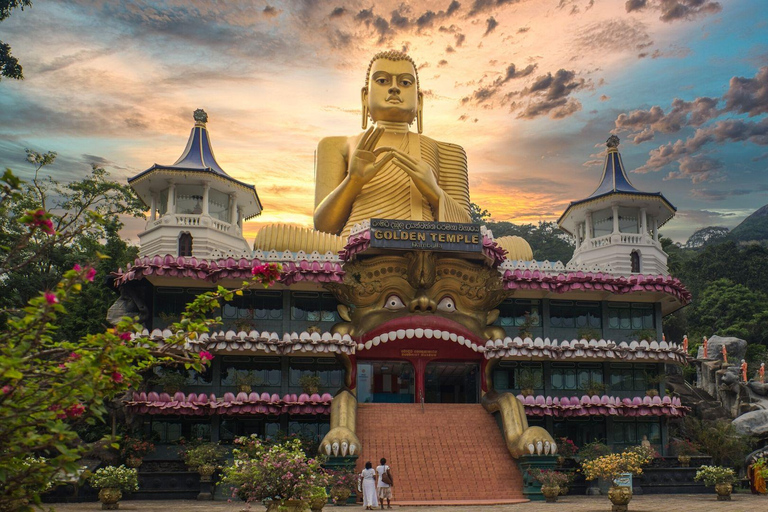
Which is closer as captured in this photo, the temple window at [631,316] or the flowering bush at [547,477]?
the flowering bush at [547,477]

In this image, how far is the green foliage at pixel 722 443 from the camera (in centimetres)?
2814

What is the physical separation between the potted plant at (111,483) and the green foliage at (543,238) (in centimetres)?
5905

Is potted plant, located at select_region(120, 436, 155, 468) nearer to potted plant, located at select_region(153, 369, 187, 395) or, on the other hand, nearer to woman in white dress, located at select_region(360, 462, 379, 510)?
potted plant, located at select_region(153, 369, 187, 395)

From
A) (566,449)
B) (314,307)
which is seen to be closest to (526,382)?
(566,449)

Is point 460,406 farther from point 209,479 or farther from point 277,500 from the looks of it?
point 277,500

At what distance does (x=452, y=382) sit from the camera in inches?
1233

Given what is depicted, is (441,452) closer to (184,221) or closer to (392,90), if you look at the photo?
(184,221)

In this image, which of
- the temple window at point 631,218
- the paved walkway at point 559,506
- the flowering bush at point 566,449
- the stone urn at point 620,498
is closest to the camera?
the stone urn at point 620,498

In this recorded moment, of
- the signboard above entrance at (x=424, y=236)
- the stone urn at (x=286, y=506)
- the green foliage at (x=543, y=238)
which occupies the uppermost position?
the green foliage at (x=543, y=238)

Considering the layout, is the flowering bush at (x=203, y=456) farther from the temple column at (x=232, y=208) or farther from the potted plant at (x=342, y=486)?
the temple column at (x=232, y=208)

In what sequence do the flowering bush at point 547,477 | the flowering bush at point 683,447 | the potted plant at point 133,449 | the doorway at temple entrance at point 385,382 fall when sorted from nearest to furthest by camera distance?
the flowering bush at point 547,477, the potted plant at point 133,449, the flowering bush at point 683,447, the doorway at temple entrance at point 385,382

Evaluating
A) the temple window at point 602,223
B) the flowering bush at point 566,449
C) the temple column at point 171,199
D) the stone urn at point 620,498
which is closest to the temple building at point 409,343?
the temple column at point 171,199

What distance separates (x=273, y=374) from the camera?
91.0 ft

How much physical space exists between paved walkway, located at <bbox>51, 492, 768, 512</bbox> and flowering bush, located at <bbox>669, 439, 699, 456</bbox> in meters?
4.00
